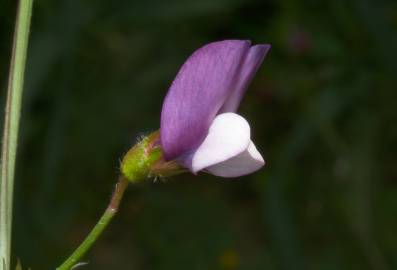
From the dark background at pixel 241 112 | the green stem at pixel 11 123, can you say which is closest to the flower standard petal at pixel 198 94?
the green stem at pixel 11 123

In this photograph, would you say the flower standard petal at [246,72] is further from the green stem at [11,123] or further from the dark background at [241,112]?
the dark background at [241,112]

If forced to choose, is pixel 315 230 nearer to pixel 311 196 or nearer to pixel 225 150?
pixel 311 196

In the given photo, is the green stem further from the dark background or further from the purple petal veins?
the dark background

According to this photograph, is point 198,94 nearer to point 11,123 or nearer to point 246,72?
point 246,72

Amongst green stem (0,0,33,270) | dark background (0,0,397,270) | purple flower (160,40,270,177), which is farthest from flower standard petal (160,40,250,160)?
dark background (0,0,397,270)

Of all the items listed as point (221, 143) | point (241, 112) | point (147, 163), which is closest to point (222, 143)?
point (221, 143)

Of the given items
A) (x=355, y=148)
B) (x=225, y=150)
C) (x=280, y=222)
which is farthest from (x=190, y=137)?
(x=355, y=148)
